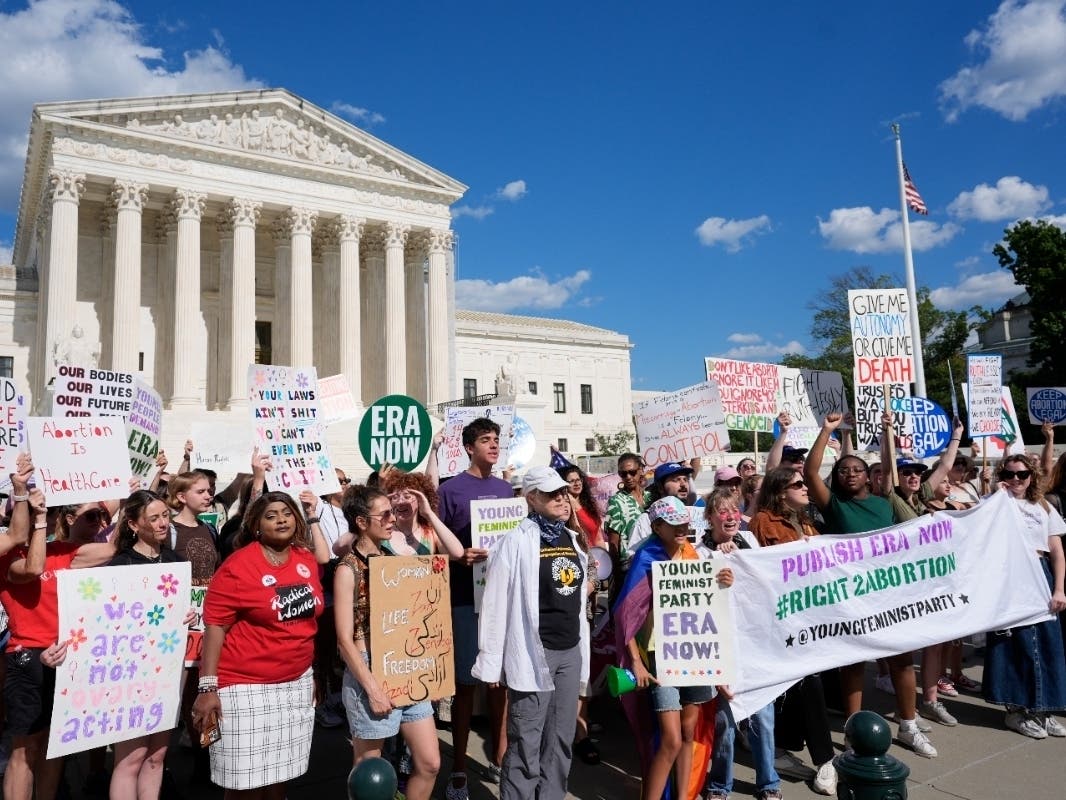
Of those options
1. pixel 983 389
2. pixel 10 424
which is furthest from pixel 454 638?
pixel 983 389

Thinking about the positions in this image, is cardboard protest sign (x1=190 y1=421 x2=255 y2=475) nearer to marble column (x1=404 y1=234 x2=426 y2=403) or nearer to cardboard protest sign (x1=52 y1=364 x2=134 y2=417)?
cardboard protest sign (x1=52 y1=364 x2=134 y2=417)

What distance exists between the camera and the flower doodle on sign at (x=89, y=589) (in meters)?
4.21

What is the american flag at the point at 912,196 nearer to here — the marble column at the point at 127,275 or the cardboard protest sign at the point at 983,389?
the cardboard protest sign at the point at 983,389

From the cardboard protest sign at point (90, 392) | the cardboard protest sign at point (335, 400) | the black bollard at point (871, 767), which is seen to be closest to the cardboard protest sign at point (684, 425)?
the cardboard protest sign at point (335, 400)

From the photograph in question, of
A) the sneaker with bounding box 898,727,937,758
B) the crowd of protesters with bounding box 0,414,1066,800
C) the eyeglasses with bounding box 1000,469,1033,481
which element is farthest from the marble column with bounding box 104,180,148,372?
the sneaker with bounding box 898,727,937,758

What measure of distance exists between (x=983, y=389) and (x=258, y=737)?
1153 cm

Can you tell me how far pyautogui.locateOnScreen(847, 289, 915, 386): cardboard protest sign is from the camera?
28.7 feet

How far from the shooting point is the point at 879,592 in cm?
612

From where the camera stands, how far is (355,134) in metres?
38.6

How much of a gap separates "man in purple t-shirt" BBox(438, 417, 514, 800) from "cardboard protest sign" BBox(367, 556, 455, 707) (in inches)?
21.2

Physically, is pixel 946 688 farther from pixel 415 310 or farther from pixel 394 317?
pixel 415 310

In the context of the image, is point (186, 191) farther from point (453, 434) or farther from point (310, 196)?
point (453, 434)

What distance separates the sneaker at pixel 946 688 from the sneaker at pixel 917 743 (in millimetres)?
1685

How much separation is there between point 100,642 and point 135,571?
397mm
